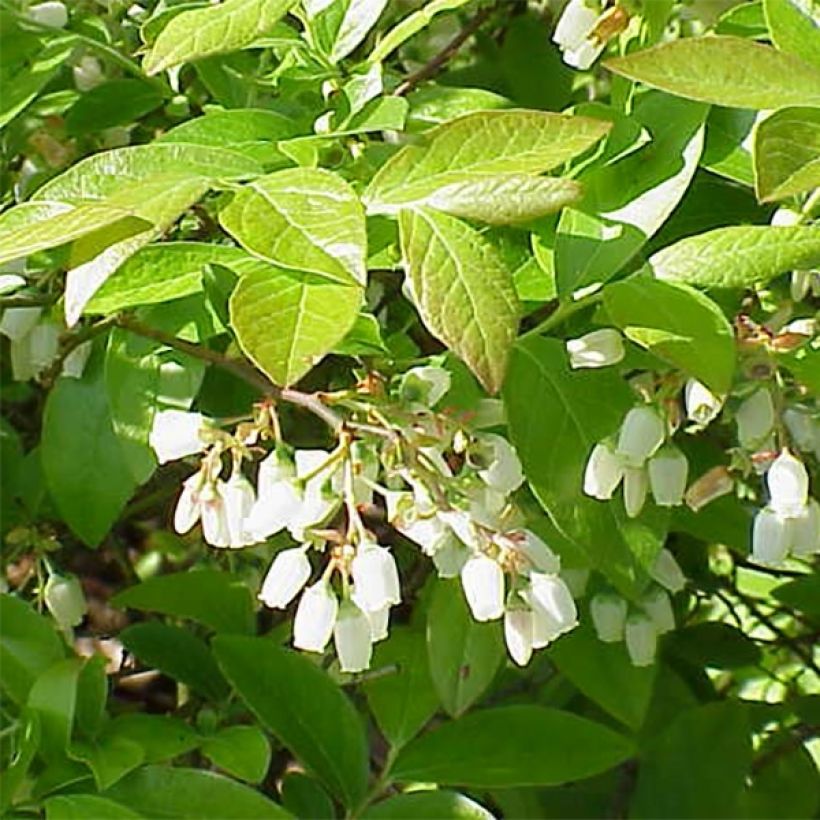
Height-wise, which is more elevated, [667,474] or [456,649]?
[667,474]

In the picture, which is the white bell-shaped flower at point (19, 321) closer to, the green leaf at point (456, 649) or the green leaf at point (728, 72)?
the green leaf at point (456, 649)

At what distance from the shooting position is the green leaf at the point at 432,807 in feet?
3.91

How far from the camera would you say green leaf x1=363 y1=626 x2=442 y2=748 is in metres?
1.32

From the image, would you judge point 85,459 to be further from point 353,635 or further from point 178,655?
point 353,635

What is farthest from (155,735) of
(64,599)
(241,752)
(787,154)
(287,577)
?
(787,154)

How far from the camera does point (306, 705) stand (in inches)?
49.6

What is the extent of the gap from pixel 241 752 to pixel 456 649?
0.18m

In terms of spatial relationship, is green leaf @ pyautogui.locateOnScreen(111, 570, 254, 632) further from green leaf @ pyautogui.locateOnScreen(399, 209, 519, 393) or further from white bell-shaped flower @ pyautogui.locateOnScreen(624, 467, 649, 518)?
green leaf @ pyautogui.locateOnScreen(399, 209, 519, 393)

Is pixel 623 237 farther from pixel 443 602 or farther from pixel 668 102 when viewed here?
pixel 443 602

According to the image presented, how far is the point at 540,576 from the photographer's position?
984mm

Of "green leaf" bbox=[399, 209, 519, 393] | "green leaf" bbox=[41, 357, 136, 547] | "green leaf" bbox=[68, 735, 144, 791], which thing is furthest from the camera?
"green leaf" bbox=[41, 357, 136, 547]

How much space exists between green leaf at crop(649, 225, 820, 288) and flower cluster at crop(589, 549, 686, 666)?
0.46m

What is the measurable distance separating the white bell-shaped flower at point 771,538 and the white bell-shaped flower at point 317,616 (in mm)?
287

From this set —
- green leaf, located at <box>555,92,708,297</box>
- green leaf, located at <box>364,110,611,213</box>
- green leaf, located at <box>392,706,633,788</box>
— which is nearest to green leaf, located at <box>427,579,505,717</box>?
green leaf, located at <box>392,706,633,788</box>
